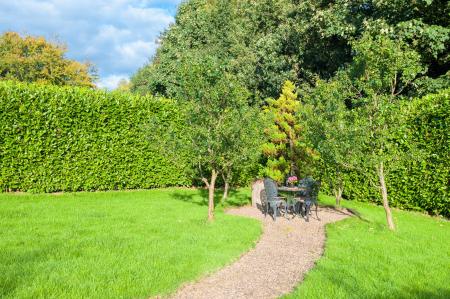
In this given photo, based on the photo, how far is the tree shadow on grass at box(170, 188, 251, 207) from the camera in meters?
12.9

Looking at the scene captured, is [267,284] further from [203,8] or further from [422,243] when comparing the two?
[203,8]

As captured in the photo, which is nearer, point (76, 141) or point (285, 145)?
point (76, 141)

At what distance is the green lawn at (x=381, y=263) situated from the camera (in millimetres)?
5035

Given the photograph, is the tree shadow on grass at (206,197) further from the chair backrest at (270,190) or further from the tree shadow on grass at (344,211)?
the tree shadow on grass at (344,211)

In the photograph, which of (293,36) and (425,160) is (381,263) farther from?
(293,36)

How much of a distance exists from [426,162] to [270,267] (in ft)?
25.8

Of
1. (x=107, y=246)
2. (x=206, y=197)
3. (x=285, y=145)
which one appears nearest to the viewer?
(x=107, y=246)

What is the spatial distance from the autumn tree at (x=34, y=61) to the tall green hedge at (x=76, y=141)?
3205 cm

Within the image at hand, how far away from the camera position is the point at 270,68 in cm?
2244

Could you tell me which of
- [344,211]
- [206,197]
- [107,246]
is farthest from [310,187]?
[107,246]

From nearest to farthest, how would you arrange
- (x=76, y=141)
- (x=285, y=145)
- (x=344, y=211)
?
(x=344, y=211), (x=76, y=141), (x=285, y=145)

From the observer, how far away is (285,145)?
1883cm

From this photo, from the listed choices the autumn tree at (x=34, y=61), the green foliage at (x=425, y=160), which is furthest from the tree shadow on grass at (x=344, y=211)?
the autumn tree at (x=34, y=61)

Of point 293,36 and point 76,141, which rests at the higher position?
point 293,36
